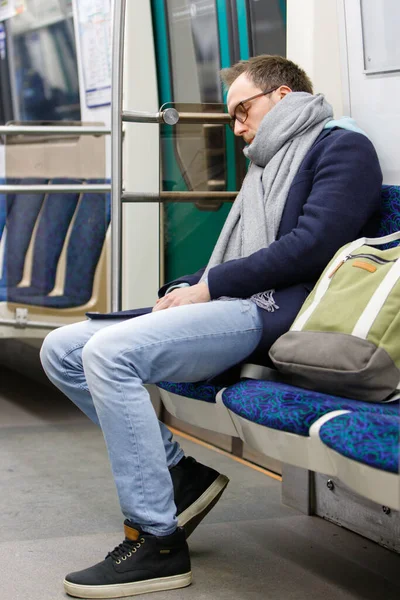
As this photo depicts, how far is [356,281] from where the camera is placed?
2.14 metres

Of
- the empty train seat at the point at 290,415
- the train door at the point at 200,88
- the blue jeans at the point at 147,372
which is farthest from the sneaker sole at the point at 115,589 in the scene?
the train door at the point at 200,88

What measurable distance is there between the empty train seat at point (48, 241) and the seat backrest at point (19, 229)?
36 millimetres

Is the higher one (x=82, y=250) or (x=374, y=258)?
(x=374, y=258)

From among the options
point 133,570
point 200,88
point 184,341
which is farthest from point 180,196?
point 133,570

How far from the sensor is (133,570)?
2.24m

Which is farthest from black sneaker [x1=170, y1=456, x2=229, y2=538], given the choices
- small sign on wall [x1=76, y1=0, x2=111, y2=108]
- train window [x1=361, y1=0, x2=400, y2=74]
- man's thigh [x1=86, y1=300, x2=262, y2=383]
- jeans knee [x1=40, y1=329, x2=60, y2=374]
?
small sign on wall [x1=76, y1=0, x2=111, y2=108]

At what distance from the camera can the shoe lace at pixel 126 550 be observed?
7.32 ft

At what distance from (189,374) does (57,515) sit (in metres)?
0.90

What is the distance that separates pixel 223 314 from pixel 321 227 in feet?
1.08

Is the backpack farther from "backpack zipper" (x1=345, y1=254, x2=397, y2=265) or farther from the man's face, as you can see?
the man's face

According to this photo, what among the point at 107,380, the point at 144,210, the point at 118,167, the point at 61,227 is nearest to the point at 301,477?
the point at 107,380

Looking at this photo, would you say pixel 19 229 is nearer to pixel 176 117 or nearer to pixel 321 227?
pixel 176 117

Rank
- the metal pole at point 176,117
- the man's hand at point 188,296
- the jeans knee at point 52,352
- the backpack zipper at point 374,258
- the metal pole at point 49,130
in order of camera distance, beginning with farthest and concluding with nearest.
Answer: the metal pole at point 49,130 < the metal pole at point 176,117 < the jeans knee at point 52,352 < the man's hand at point 188,296 < the backpack zipper at point 374,258

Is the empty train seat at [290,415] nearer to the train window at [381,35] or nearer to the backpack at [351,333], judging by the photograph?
the backpack at [351,333]
